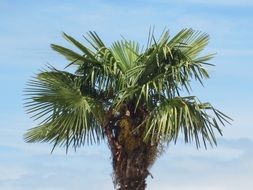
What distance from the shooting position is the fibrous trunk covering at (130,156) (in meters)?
15.1

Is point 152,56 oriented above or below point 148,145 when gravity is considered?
above

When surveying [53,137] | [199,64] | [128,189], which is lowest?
[128,189]

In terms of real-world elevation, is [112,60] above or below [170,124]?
above

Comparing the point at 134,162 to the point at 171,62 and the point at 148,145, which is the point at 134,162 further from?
the point at 171,62

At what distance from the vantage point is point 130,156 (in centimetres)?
1523

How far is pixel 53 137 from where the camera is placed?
52.1ft

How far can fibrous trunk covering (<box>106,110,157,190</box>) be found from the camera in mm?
15085

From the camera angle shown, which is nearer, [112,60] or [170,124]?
[170,124]

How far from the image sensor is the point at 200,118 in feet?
49.7

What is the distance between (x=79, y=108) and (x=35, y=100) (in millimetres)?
816

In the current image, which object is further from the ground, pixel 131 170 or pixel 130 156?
pixel 130 156

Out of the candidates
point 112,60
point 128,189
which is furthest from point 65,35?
point 128,189

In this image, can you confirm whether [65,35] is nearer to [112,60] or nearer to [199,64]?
[112,60]

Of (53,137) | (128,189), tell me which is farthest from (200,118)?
(53,137)
